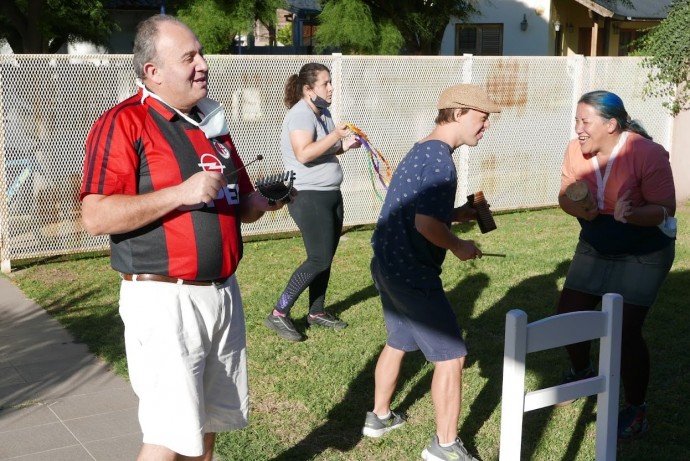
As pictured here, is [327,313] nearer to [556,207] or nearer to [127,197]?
[127,197]

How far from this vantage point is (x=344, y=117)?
9.88 metres

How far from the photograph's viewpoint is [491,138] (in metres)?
11.3

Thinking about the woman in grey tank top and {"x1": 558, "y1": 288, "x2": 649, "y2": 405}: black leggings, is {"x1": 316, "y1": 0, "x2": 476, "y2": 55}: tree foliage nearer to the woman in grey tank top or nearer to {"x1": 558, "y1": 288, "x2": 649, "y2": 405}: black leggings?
the woman in grey tank top

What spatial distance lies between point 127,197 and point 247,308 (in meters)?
4.17

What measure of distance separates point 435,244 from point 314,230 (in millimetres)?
2192

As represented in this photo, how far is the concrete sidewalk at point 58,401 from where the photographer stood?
450cm

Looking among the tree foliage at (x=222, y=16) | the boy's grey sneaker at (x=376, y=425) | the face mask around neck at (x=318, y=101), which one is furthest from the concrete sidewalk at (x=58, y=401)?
the tree foliage at (x=222, y=16)

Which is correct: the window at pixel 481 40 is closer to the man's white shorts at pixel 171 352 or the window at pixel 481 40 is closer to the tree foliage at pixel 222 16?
the tree foliage at pixel 222 16

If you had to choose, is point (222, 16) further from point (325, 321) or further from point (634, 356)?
point (634, 356)

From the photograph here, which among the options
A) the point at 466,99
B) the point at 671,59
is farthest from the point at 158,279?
the point at 671,59

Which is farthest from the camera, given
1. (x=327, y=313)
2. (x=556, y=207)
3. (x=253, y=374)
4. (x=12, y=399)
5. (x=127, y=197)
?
(x=556, y=207)

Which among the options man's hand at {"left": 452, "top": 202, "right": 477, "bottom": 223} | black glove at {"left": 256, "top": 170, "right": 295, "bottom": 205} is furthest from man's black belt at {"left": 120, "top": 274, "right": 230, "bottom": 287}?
man's hand at {"left": 452, "top": 202, "right": 477, "bottom": 223}

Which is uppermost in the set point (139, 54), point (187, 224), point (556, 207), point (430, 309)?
point (139, 54)

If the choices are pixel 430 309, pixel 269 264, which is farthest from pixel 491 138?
pixel 430 309
